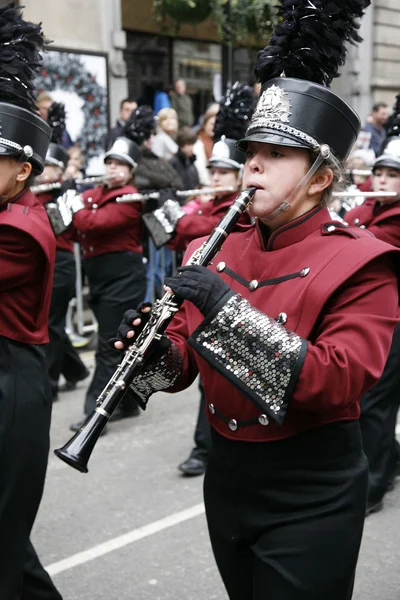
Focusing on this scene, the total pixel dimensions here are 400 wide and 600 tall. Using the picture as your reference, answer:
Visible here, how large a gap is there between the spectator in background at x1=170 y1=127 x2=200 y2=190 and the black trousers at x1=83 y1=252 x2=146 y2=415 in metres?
4.04

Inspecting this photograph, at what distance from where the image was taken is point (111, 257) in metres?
6.87

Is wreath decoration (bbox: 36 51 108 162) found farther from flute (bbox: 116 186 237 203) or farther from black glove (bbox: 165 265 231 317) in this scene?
black glove (bbox: 165 265 231 317)

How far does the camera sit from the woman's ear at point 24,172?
3.39 m

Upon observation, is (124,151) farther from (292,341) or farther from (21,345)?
(292,341)

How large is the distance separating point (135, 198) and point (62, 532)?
302 centimetres

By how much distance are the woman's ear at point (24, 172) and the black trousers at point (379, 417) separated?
225cm

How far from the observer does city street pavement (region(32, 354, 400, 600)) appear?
4047 mm

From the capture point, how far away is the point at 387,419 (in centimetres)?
490

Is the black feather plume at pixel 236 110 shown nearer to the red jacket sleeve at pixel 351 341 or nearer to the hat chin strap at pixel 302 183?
the hat chin strap at pixel 302 183

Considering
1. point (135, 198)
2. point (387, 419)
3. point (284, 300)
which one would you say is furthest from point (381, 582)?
point (135, 198)

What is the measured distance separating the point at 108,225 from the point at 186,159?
4386 millimetres

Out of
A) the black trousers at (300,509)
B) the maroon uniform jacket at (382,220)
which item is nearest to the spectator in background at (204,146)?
the maroon uniform jacket at (382,220)

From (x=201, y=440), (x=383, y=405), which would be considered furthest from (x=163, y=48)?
(x=383, y=405)

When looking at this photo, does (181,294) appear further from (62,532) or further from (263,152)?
(62,532)
